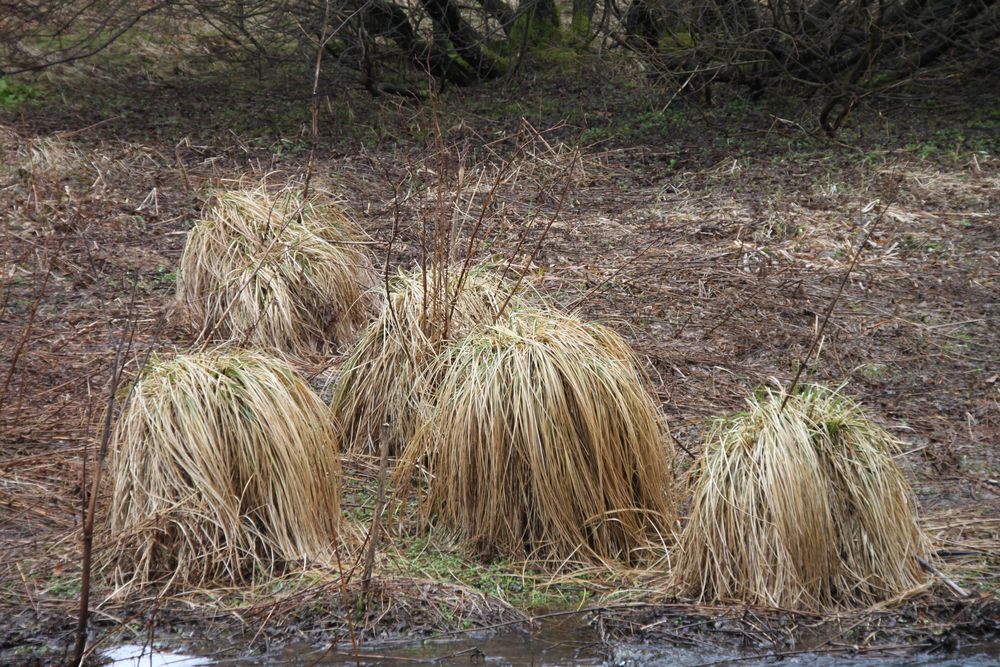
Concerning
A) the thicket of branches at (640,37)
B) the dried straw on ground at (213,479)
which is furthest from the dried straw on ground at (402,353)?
the thicket of branches at (640,37)

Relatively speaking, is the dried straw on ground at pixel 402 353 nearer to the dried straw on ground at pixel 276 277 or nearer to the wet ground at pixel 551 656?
the dried straw on ground at pixel 276 277

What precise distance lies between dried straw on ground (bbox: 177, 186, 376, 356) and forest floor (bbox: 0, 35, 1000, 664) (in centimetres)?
38

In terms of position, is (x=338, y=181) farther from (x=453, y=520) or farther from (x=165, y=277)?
(x=453, y=520)

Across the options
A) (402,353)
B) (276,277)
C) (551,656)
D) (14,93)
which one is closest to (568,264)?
(276,277)

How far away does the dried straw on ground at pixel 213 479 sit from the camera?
4262 millimetres

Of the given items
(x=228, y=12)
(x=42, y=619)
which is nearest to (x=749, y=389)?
(x=42, y=619)

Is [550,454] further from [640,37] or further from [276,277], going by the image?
[640,37]

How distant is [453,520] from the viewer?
183 inches

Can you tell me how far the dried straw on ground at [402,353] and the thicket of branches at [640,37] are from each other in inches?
181

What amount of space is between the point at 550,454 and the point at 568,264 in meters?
3.71

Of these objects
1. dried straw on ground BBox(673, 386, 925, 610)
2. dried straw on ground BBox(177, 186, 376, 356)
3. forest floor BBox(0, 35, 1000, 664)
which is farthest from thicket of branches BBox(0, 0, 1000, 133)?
dried straw on ground BBox(673, 386, 925, 610)

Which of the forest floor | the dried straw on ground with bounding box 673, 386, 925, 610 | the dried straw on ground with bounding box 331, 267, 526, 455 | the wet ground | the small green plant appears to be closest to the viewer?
the wet ground

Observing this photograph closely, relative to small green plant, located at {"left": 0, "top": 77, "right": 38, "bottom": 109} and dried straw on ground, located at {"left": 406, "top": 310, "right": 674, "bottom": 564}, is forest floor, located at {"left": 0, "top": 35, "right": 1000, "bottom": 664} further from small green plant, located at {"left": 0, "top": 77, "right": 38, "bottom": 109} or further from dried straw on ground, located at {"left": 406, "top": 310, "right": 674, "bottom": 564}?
dried straw on ground, located at {"left": 406, "top": 310, "right": 674, "bottom": 564}

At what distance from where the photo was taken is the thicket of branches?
1052 cm
